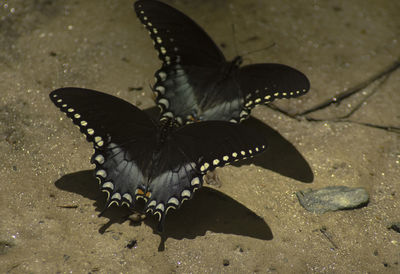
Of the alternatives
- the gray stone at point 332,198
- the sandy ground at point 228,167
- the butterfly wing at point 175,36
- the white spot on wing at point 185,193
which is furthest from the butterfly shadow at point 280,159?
the white spot on wing at point 185,193

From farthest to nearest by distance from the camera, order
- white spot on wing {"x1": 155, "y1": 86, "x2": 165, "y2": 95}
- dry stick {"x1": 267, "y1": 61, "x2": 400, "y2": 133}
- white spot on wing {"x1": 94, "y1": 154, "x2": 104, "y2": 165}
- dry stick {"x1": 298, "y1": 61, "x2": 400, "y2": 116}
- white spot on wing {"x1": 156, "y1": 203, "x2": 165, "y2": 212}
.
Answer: dry stick {"x1": 298, "y1": 61, "x2": 400, "y2": 116}
dry stick {"x1": 267, "y1": 61, "x2": 400, "y2": 133}
white spot on wing {"x1": 155, "y1": 86, "x2": 165, "y2": 95}
white spot on wing {"x1": 94, "y1": 154, "x2": 104, "y2": 165}
white spot on wing {"x1": 156, "y1": 203, "x2": 165, "y2": 212}

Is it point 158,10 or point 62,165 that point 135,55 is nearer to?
point 158,10

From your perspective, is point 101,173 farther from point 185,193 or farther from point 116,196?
point 185,193

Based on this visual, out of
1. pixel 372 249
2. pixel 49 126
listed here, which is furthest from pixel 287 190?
pixel 49 126

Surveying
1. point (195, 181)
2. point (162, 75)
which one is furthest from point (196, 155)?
point (162, 75)

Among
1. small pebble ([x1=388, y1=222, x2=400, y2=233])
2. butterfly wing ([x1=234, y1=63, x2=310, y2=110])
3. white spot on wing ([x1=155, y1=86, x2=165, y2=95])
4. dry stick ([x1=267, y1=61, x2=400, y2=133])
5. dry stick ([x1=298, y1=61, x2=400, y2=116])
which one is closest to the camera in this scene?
small pebble ([x1=388, y1=222, x2=400, y2=233])

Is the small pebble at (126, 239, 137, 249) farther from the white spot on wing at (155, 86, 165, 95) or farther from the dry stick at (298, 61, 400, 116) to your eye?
the dry stick at (298, 61, 400, 116)

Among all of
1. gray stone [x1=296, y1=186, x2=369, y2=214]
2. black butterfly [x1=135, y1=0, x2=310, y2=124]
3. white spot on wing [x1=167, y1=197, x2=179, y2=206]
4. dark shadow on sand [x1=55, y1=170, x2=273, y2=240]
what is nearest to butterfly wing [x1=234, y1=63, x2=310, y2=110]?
black butterfly [x1=135, y1=0, x2=310, y2=124]
